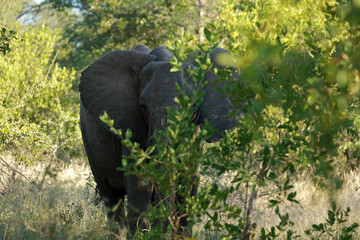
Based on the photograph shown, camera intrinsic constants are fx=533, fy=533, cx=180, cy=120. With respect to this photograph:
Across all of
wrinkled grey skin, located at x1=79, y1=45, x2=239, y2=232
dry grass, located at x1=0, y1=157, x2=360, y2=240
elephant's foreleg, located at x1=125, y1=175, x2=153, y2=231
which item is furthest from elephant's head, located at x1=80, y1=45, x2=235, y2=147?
dry grass, located at x1=0, y1=157, x2=360, y2=240

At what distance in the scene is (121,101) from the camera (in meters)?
4.96

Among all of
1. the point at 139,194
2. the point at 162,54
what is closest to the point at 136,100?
the point at 162,54

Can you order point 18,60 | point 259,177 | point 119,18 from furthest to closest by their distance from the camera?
point 119,18
point 18,60
point 259,177

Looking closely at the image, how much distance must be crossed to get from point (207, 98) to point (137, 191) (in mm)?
1033

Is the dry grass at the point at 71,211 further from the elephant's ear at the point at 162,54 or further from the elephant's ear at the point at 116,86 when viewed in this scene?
the elephant's ear at the point at 162,54

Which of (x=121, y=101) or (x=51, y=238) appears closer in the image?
(x=51, y=238)

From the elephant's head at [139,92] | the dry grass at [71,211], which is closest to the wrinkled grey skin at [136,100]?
the elephant's head at [139,92]

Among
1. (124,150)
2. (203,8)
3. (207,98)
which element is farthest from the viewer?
(203,8)

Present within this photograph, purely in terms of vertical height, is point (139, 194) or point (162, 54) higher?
point (162, 54)

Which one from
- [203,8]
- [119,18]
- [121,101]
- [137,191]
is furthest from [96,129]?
[119,18]

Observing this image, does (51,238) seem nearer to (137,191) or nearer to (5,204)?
(137,191)

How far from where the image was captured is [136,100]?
4.95m

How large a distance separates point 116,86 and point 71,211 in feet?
4.51

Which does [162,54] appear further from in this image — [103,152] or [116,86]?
[103,152]
